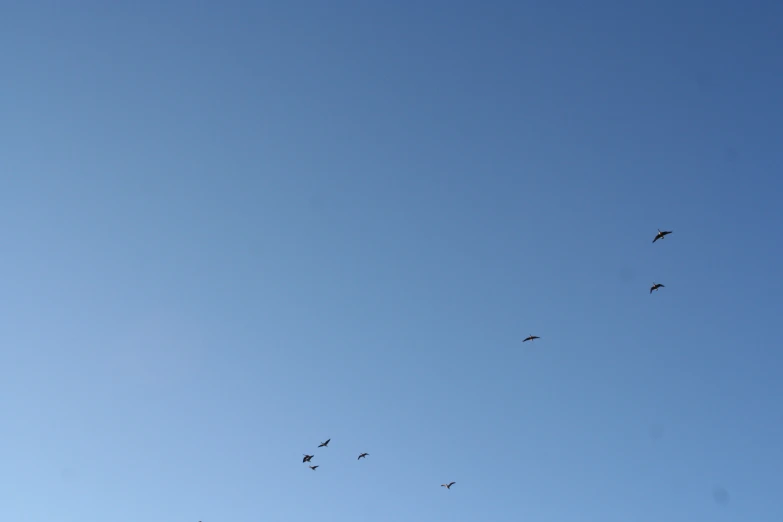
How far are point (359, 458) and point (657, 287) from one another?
167 feet

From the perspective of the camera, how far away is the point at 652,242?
301 feet

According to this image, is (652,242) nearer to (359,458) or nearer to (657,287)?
(657,287)

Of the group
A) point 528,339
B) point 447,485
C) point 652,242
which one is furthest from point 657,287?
point 447,485

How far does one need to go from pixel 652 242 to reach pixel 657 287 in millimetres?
7464

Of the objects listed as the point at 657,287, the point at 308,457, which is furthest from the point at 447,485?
the point at 657,287

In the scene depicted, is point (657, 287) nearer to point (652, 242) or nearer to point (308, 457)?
point (652, 242)

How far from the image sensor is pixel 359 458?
4304 inches

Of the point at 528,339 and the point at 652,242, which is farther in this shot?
the point at 528,339

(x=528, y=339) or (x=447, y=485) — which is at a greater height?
(x=528, y=339)

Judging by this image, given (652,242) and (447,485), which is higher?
(652,242)

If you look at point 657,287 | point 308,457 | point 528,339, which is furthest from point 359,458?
point 657,287

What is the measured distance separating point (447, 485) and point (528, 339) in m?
26.6

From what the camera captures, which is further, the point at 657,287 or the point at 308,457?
the point at 308,457

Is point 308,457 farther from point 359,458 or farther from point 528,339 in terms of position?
point 528,339
